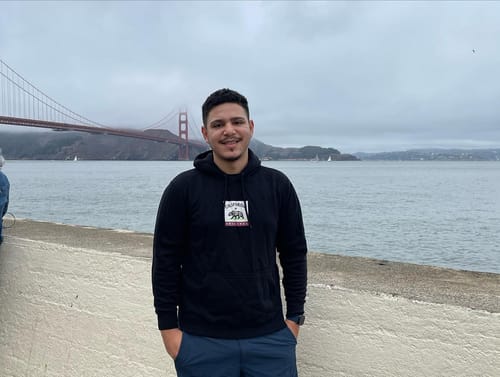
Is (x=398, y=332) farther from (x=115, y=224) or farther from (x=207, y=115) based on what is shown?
(x=115, y=224)

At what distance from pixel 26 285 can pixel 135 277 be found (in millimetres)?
645

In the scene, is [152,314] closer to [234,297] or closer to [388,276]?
[234,297]

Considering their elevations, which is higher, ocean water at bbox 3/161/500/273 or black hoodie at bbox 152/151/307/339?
black hoodie at bbox 152/151/307/339

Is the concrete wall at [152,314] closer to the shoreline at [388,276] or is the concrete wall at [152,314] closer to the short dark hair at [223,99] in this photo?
the shoreline at [388,276]

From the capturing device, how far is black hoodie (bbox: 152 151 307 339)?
137 cm

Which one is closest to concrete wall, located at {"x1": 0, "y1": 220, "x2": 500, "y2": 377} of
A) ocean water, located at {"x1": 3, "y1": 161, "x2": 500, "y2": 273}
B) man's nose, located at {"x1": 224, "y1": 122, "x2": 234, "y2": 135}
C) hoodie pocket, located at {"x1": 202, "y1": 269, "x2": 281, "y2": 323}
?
hoodie pocket, located at {"x1": 202, "y1": 269, "x2": 281, "y2": 323}

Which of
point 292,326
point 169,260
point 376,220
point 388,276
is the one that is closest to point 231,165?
point 169,260

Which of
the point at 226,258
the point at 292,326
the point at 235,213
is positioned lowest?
the point at 292,326

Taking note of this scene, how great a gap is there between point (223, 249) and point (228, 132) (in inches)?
12.5

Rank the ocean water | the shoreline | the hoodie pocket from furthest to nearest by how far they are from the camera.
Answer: the ocean water → the shoreline → the hoodie pocket

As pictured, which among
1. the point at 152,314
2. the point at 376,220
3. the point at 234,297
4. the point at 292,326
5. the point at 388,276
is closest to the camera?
the point at 234,297

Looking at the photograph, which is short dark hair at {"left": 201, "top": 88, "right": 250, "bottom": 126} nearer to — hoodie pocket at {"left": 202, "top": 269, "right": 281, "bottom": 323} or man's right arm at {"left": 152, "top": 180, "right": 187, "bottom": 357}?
man's right arm at {"left": 152, "top": 180, "right": 187, "bottom": 357}

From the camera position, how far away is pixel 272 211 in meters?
1.42

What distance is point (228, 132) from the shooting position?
1.42 m
